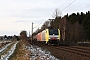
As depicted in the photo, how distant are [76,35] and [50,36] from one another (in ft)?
146

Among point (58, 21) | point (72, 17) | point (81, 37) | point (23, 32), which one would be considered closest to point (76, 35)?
point (81, 37)

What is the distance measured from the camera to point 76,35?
9212 cm

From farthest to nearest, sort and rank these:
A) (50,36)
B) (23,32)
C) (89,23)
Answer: (23,32) < (89,23) < (50,36)

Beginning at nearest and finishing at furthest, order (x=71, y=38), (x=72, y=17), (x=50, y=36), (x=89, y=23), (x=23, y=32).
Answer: (x=50, y=36) → (x=71, y=38) → (x=89, y=23) → (x=72, y=17) → (x=23, y=32)

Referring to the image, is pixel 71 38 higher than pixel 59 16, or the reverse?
pixel 59 16

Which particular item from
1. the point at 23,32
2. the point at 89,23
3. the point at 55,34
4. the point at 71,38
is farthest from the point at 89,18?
the point at 23,32

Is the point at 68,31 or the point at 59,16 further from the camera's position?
the point at 59,16

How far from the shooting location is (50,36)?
4872cm

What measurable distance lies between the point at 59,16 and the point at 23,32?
85765 mm

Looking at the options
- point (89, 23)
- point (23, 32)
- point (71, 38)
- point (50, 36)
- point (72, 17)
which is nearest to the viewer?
point (50, 36)

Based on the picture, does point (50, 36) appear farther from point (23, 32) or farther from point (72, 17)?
point (23, 32)

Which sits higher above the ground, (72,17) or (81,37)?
(72,17)

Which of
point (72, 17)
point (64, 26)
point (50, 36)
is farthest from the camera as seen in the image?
point (72, 17)

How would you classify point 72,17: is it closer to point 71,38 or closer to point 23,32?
point 71,38
